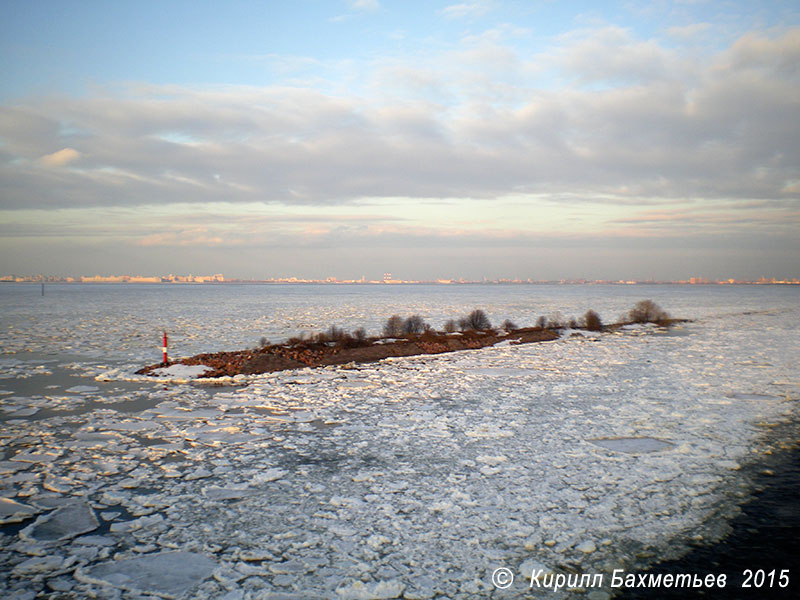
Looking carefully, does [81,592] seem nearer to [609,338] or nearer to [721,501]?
[721,501]

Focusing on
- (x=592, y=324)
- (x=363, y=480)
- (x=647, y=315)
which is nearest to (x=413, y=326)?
(x=592, y=324)

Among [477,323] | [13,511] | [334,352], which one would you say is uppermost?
[477,323]

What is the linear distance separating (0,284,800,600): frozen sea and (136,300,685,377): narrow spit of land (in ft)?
5.26

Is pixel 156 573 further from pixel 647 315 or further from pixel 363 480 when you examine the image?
pixel 647 315

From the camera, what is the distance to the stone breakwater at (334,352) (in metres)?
13.9

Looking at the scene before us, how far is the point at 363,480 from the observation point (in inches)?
225

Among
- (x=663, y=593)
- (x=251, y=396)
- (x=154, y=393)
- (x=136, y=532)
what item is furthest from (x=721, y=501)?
(x=154, y=393)

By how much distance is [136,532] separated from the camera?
4434 millimetres

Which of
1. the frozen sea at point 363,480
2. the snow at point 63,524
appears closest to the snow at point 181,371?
the frozen sea at point 363,480

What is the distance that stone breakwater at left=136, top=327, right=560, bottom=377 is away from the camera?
45.6 feet

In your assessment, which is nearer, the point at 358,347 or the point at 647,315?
the point at 358,347
